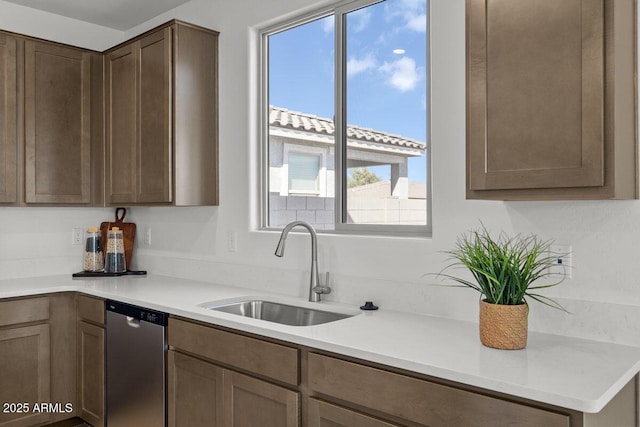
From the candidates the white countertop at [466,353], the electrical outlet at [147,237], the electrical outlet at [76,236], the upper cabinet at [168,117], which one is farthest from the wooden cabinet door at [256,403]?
the electrical outlet at [76,236]

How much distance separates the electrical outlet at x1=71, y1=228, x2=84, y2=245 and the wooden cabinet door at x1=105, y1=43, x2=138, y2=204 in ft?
1.37

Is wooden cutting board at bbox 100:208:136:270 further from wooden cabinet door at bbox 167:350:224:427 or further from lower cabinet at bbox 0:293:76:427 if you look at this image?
wooden cabinet door at bbox 167:350:224:427

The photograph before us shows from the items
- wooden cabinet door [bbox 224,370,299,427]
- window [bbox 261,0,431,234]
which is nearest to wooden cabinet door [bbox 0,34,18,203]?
window [bbox 261,0,431,234]

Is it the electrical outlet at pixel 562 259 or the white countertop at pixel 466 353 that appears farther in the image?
the electrical outlet at pixel 562 259

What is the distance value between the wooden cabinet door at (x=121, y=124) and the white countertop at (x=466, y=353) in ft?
3.51

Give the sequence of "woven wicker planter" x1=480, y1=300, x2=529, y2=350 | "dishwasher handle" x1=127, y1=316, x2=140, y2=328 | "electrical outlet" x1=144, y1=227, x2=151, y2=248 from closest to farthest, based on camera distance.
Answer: "woven wicker planter" x1=480, y1=300, x2=529, y2=350, "dishwasher handle" x1=127, y1=316, x2=140, y2=328, "electrical outlet" x1=144, y1=227, x2=151, y2=248

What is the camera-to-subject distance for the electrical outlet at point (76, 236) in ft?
11.6

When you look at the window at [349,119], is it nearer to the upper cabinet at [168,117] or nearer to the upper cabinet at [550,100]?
the upper cabinet at [168,117]

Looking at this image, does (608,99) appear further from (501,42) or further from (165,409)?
(165,409)

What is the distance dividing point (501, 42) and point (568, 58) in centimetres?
21

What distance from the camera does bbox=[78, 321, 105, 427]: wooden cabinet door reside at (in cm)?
276

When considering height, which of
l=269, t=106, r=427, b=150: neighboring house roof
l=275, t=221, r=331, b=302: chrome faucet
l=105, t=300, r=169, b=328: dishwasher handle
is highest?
l=269, t=106, r=427, b=150: neighboring house roof

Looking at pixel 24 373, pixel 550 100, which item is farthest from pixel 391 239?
pixel 24 373

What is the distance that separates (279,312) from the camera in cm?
252
